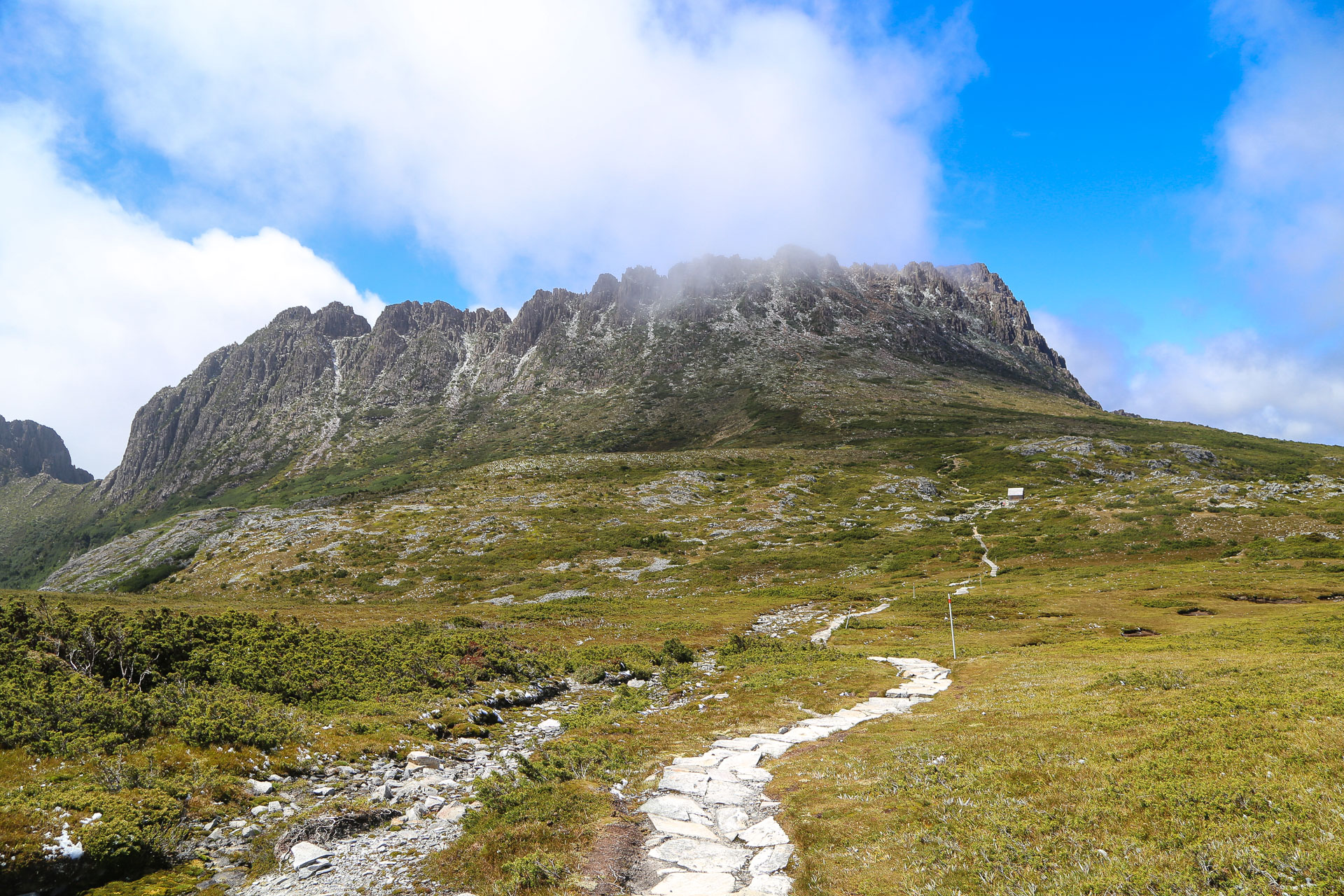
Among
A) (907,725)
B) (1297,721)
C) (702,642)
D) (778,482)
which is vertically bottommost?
(702,642)

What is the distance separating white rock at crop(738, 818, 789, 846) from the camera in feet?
38.9

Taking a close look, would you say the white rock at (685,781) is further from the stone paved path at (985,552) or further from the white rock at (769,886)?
the stone paved path at (985,552)

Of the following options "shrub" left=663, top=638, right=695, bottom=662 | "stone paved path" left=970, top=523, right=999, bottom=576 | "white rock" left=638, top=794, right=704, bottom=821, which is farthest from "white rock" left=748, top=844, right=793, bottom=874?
"stone paved path" left=970, top=523, right=999, bottom=576

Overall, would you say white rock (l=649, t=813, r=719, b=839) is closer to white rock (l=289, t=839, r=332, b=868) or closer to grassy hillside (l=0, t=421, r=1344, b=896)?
grassy hillside (l=0, t=421, r=1344, b=896)

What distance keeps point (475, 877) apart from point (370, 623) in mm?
48782

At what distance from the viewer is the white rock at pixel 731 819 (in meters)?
12.7

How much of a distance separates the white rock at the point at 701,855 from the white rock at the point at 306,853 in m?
7.08

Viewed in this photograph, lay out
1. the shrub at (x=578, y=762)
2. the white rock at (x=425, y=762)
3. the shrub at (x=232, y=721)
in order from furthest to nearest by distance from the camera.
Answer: the white rock at (x=425, y=762) < the shrub at (x=232, y=721) < the shrub at (x=578, y=762)

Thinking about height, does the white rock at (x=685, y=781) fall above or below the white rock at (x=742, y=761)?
above

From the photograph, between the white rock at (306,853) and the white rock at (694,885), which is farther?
the white rock at (306,853)

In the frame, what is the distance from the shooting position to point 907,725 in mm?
20734

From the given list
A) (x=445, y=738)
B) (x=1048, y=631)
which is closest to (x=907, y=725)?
(x=445, y=738)

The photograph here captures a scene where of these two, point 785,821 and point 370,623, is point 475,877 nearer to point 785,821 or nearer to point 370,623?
point 785,821

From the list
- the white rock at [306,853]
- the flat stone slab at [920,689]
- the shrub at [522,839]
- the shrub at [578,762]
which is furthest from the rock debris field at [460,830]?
the flat stone slab at [920,689]
